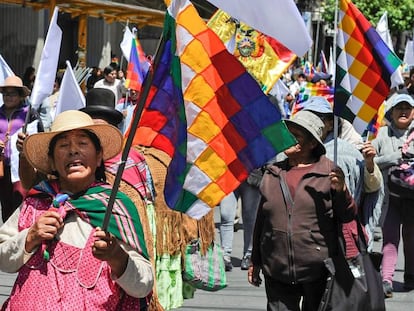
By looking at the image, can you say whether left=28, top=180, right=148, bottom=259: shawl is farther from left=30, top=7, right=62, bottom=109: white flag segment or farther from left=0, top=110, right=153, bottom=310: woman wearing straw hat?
left=30, top=7, right=62, bottom=109: white flag segment

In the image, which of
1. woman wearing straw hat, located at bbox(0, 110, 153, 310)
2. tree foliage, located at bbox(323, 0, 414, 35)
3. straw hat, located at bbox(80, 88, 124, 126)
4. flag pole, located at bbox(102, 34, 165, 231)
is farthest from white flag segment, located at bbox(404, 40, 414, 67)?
tree foliage, located at bbox(323, 0, 414, 35)

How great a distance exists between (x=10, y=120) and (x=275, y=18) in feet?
19.0

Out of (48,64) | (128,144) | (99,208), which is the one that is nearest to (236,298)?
(48,64)

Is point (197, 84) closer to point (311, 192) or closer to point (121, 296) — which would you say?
point (121, 296)

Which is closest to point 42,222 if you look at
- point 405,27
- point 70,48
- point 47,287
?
point 47,287

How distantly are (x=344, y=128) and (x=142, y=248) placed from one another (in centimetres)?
459

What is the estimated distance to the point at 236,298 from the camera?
852 centimetres

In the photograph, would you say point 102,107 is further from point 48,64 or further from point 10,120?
point 10,120

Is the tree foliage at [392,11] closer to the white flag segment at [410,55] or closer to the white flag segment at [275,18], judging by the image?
the white flag segment at [410,55]

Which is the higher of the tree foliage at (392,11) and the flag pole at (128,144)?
the flag pole at (128,144)

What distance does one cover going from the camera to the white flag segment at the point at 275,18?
3979mm

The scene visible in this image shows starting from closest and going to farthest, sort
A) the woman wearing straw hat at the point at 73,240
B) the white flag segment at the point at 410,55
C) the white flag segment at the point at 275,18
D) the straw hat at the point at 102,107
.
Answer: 1. the woman wearing straw hat at the point at 73,240
2. the white flag segment at the point at 275,18
3. the straw hat at the point at 102,107
4. the white flag segment at the point at 410,55

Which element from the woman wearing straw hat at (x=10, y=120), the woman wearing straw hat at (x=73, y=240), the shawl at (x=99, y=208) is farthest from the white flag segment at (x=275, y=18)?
the woman wearing straw hat at (x=10, y=120)

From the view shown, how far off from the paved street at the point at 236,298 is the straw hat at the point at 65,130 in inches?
155
